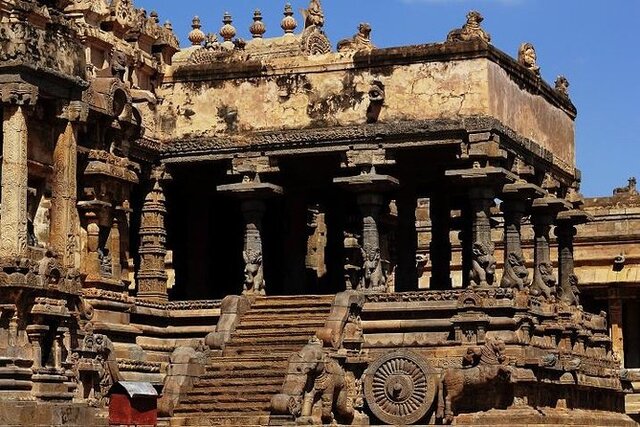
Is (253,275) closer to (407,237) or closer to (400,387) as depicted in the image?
(400,387)

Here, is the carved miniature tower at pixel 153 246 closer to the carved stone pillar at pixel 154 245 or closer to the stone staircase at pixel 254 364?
the carved stone pillar at pixel 154 245

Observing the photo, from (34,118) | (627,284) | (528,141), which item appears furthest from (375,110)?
(627,284)

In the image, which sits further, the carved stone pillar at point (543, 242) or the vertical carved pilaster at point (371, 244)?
the carved stone pillar at point (543, 242)

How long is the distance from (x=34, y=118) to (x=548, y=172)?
1584 cm

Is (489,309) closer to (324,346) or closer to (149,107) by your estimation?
(324,346)

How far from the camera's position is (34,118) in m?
35.9

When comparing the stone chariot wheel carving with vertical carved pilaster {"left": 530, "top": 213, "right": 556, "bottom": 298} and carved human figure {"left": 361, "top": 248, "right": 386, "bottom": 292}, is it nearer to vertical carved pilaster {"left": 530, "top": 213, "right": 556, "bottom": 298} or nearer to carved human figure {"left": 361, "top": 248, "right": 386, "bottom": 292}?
carved human figure {"left": 361, "top": 248, "right": 386, "bottom": 292}

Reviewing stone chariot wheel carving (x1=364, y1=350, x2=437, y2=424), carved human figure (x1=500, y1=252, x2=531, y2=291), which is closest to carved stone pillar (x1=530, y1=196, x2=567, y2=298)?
carved human figure (x1=500, y1=252, x2=531, y2=291)

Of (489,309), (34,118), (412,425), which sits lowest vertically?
(412,425)

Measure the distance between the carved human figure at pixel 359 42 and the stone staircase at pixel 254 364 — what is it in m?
6.02

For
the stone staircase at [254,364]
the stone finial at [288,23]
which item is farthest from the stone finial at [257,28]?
the stone staircase at [254,364]

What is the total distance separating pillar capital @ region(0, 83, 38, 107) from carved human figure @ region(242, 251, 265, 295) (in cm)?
998

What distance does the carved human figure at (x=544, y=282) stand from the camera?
46125 millimetres

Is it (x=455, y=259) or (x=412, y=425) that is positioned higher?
(x=455, y=259)
